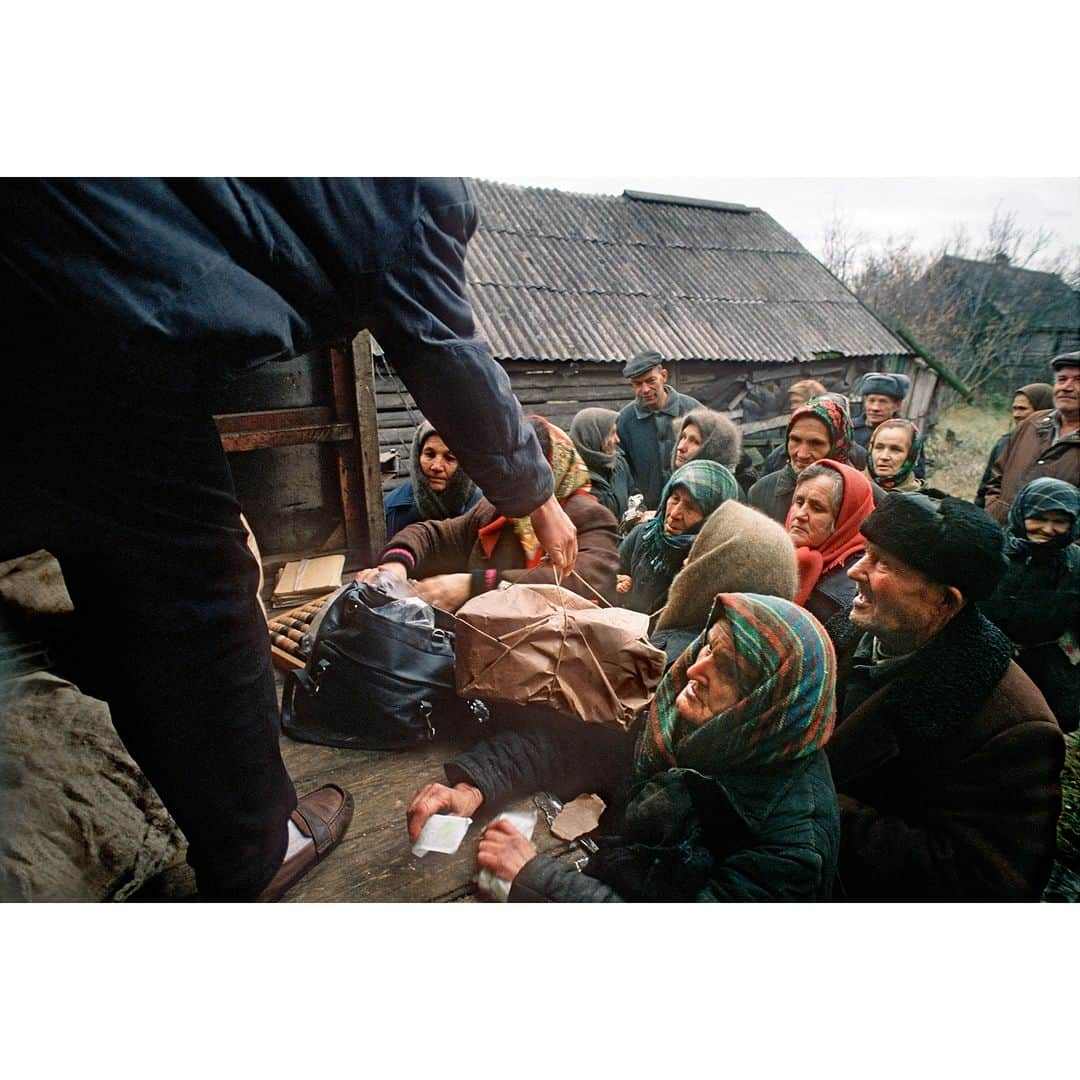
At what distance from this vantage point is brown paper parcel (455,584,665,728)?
1.62m

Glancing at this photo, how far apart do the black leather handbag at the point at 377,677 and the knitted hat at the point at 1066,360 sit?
5.49 ft

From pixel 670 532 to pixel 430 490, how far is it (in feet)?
2.26

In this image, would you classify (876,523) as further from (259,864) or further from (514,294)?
(259,864)

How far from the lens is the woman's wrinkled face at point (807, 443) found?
5.87ft

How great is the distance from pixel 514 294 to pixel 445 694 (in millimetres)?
1125

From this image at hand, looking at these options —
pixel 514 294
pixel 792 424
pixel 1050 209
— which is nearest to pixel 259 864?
pixel 514 294

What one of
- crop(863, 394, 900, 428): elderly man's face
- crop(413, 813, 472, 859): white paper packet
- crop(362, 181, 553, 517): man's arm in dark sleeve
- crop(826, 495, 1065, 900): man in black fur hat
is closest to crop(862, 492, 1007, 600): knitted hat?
crop(826, 495, 1065, 900): man in black fur hat

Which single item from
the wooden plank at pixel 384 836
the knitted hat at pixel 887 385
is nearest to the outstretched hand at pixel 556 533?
the wooden plank at pixel 384 836

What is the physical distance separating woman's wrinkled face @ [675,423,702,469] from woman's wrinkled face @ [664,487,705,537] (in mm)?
86

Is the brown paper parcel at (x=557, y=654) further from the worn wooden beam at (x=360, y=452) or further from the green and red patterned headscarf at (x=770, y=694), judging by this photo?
the worn wooden beam at (x=360, y=452)

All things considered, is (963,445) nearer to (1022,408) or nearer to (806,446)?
(1022,408)

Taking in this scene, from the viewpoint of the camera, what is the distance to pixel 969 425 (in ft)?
5.34

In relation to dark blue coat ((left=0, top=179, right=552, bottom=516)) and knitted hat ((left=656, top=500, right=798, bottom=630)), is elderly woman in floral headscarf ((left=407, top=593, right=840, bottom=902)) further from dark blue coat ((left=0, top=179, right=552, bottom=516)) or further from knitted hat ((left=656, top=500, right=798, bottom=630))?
dark blue coat ((left=0, top=179, right=552, bottom=516))

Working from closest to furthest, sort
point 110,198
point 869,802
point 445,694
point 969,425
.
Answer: point 110,198 → point 869,802 → point 969,425 → point 445,694
